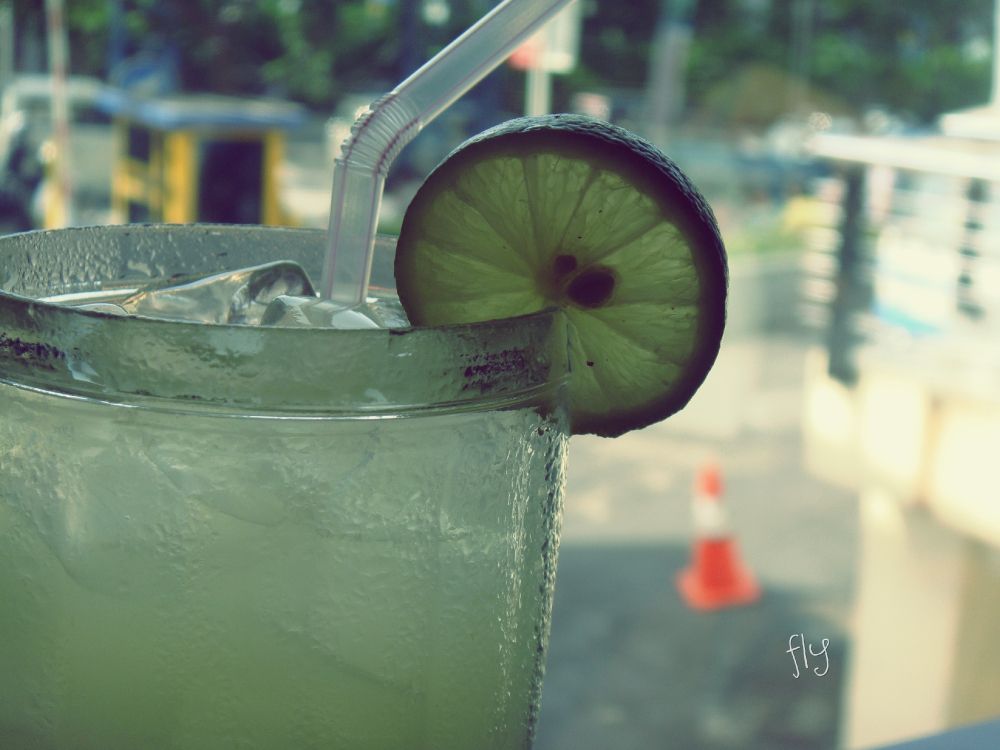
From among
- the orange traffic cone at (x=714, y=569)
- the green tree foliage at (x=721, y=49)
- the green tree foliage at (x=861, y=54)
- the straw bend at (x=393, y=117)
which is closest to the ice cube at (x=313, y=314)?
the straw bend at (x=393, y=117)

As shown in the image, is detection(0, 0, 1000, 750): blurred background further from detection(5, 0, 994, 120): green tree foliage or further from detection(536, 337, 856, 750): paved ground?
detection(5, 0, 994, 120): green tree foliage

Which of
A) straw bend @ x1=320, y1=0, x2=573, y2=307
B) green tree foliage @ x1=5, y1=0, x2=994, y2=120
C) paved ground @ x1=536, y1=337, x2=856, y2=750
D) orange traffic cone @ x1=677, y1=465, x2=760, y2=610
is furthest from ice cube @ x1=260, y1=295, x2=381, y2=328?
green tree foliage @ x1=5, y1=0, x2=994, y2=120

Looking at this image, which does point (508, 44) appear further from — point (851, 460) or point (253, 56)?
point (253, 56)

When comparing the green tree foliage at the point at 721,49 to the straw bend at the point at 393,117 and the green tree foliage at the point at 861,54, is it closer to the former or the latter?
the green tree foliage at the point at 861,54

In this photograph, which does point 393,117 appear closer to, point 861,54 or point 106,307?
point 106,307

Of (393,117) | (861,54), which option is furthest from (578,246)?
(861,54)

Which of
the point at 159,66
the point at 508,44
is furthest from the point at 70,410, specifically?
the point at 159,66
